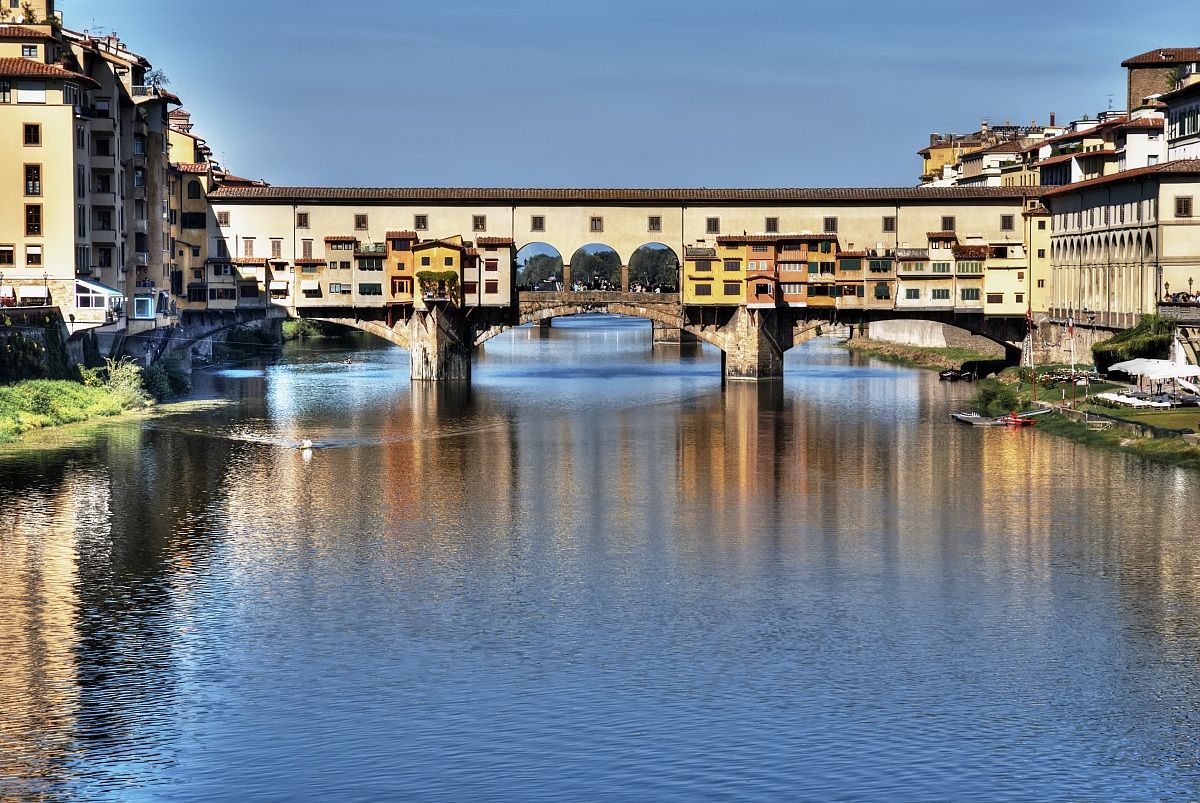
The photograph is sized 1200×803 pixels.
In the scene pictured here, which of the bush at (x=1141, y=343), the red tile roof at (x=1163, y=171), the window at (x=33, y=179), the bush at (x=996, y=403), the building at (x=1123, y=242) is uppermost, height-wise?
the red tile roof at (x=1163, y=171)

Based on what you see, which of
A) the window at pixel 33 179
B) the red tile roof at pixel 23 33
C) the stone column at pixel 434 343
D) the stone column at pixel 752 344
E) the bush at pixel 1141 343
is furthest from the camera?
the stone column at pixel 752 344

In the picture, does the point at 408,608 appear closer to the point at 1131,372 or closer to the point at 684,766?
the point at 684,766

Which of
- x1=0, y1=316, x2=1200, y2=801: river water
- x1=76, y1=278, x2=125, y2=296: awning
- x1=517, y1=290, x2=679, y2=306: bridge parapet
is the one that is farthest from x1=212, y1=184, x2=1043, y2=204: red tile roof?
x1=0, y1=316, x2=1200, y2=801: river water

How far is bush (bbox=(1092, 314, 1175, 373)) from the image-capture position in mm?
82688

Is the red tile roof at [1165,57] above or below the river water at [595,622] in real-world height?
above

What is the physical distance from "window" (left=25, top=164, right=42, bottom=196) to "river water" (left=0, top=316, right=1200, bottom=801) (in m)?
19.0

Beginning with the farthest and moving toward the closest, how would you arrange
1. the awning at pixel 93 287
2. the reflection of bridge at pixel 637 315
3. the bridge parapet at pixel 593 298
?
1. the bridge parapet at pixel 593 298
2. the reflection of bridge at pixel 637 315
3. the awning at pixel 93 287

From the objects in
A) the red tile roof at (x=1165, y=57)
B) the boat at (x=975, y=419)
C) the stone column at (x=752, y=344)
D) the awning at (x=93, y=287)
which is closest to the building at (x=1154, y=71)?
the red tile roof at (x=1165, y=57)

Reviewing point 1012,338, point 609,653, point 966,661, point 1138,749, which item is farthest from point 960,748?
point 1012,338

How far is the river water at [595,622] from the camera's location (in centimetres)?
2945

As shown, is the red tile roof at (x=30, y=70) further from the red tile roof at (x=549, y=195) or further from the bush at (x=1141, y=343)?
the bush at (x=1141, y=343)

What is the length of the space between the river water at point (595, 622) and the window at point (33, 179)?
62.5 ft

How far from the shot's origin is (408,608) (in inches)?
1593

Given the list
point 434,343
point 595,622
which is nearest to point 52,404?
point 434,343
